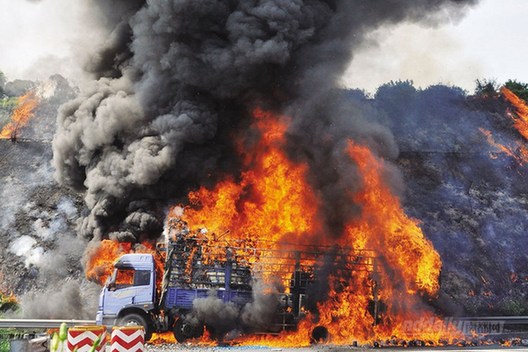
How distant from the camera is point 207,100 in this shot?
22.8 m

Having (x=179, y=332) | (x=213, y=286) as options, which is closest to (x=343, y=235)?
(x=213, y=286)

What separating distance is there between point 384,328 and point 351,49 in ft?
41.3

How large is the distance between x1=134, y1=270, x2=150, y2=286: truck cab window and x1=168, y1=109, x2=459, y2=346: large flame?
335 centimetres

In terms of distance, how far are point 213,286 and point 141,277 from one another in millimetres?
2548

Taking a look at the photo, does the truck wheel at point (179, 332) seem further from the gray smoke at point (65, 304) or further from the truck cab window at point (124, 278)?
the gray smoke at point (65, 304)

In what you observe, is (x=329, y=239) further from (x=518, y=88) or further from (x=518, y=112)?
(x=518, y=88)

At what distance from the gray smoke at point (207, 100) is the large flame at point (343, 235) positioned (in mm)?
729

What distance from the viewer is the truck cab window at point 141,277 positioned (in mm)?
17984

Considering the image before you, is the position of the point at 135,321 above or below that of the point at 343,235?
below

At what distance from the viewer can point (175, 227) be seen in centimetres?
2027

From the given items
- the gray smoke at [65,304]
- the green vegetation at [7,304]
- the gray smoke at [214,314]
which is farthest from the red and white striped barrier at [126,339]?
the green vegetation at [7,304]

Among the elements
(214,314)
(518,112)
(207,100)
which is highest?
(518,112)

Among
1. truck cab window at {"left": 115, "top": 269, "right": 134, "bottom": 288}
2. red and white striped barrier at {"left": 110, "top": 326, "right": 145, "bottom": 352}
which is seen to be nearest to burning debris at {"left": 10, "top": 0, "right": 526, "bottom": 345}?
truck cab window at {"left": 115, "top": 269, "right": 134, "bottom": 288}

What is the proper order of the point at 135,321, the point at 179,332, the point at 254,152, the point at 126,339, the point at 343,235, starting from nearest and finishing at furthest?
1. the point at 126,339
2. the point at 135,321
3. the point at 179,332
4. the point at 343,235
5. the point at 254,152
